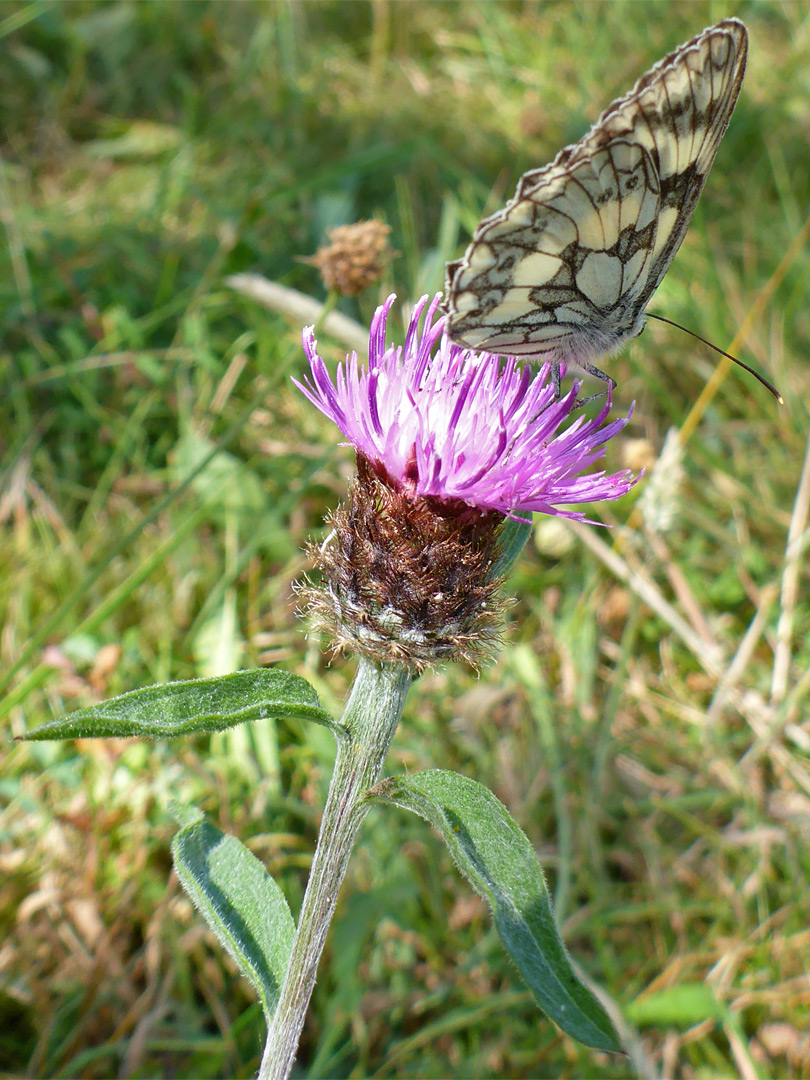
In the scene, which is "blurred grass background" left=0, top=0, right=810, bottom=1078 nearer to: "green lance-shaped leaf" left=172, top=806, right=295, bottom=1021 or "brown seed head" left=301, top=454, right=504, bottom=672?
"brown seed head" left=301, top=454, right=504, bottom=672

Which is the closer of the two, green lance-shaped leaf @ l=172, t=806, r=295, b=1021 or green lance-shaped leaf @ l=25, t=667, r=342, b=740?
green lance-shaped leaf @ l=25, t=667, r=342, b=740

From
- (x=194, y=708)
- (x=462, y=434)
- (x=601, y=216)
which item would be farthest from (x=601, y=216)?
(x=194, y=708)

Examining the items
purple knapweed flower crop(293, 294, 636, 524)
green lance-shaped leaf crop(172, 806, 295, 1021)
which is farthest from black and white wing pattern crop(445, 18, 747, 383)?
green lance-shaped leaf crop(172, 806, 295, 1021)

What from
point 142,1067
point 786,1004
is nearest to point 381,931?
point 142,1067

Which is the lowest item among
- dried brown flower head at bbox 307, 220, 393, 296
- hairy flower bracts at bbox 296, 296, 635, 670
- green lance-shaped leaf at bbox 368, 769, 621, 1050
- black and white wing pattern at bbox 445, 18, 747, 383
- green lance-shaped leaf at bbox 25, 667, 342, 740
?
green lance-shaped leaf at bbox 368, 769, 621, 1050

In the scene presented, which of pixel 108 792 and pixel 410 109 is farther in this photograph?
pixel 410 109

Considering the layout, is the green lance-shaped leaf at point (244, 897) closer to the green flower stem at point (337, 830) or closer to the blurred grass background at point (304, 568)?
the green flower stem at point (337, 830)

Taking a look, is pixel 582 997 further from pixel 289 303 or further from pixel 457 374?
pixel 289 303
